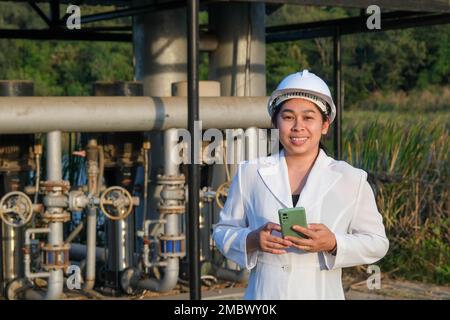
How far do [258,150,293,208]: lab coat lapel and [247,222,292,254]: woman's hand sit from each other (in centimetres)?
11

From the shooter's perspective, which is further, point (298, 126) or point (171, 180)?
point (171, 180)

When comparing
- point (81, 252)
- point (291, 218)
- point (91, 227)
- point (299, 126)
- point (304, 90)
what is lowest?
point (81, 252)

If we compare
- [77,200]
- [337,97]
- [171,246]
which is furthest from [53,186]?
[337,97]

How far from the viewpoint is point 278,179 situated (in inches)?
134

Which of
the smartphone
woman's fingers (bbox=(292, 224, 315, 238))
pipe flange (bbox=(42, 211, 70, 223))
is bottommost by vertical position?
pipe flange (bbox=(42, 211, 70, 223))

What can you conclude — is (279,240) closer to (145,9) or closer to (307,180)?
(307,180)

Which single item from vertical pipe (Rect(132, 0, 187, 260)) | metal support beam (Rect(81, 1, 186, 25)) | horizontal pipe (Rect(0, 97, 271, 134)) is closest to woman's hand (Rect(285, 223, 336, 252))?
metal support beam (Rect(81, 1, 186, 25))

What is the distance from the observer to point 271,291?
3.37 meters

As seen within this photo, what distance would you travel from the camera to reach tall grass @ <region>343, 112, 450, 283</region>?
29.3ft

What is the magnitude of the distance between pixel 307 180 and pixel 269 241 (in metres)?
0.24

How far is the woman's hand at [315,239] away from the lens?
126 inches

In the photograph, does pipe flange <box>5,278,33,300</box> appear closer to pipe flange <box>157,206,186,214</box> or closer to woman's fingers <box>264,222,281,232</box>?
pipe flange <box>157,206,186,214</box>
